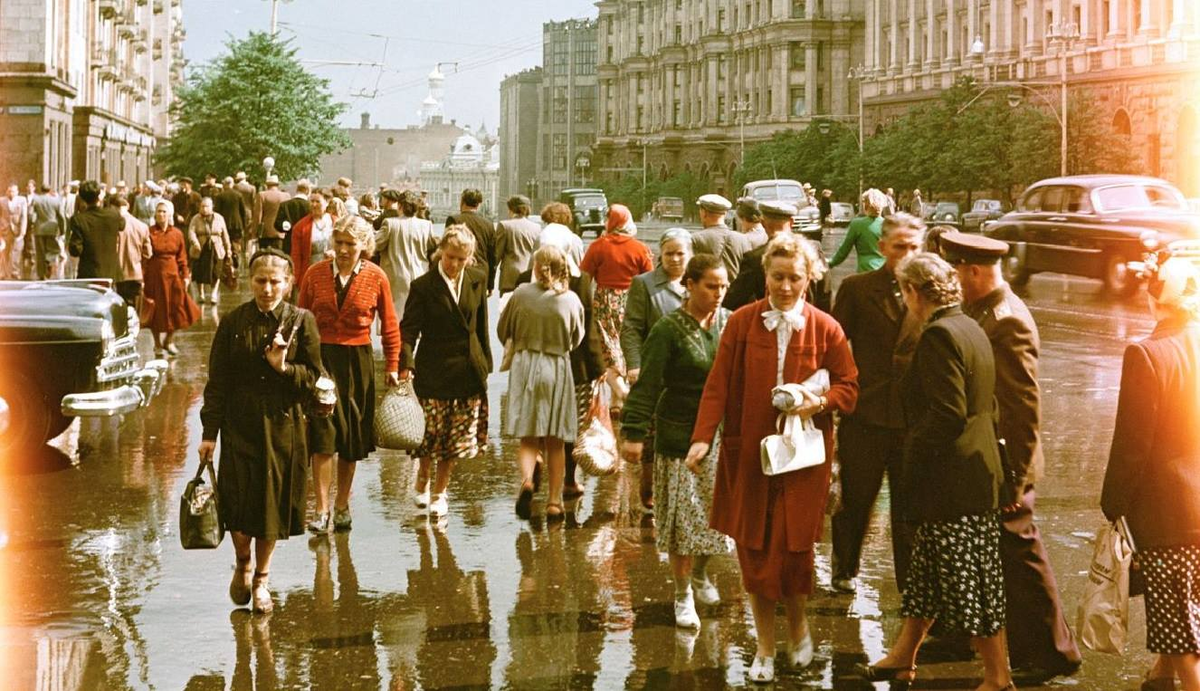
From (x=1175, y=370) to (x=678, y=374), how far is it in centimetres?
232

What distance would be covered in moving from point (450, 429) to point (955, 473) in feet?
13.8

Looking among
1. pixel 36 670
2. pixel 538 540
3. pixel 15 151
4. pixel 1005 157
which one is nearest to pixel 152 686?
pixel 36 670

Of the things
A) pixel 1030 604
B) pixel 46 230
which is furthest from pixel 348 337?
pixel 46 230

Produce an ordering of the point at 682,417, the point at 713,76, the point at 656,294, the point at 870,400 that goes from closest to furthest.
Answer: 1. the point at 682,417
2. the point at 870,400
3. the point at 656,294
4. the point at 713,76

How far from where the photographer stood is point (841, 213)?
76.1 m

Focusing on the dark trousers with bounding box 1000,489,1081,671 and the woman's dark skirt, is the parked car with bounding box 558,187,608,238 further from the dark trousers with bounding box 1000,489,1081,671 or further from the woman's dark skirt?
the dark trousers with bounding box 1000,489,1081,671

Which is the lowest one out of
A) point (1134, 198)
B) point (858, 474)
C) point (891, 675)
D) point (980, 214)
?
point (891, 675)

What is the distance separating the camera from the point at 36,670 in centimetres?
704

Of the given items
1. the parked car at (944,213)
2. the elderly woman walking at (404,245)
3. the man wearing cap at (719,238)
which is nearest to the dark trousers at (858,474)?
the man wearing cap at (719,238)

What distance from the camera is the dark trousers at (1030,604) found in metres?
6.99

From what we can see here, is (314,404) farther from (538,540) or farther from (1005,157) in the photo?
(1005,157)

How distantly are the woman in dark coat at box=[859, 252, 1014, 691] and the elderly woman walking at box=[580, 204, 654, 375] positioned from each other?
20.3 feet

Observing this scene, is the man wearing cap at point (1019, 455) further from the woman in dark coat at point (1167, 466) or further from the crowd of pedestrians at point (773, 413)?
the woman in dark coat at point (1167, 466)

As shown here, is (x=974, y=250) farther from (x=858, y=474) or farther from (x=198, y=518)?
(x=198, y=518)
